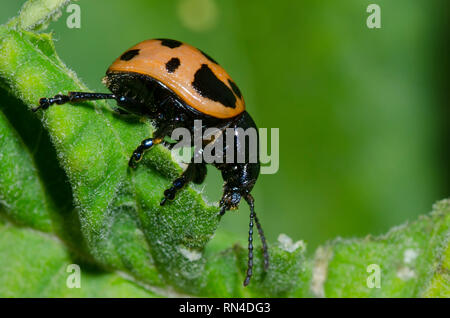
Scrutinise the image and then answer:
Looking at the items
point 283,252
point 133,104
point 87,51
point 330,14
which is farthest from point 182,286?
point 330,14

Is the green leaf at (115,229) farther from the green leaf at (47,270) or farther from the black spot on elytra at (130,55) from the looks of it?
the black spot on elytra at (130,55)

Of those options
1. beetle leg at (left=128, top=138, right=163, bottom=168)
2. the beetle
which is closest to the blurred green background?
the beetle

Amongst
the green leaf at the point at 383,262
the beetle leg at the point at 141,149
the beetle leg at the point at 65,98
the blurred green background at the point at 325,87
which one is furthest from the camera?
the blurred green background at the point at 325,87

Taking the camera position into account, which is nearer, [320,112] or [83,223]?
[83,223]

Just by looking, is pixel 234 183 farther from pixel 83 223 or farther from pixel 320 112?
pixel 320 112

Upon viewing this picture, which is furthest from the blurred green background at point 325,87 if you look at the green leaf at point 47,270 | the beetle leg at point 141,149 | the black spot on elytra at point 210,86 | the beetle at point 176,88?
the beetle leg at point 141,149
